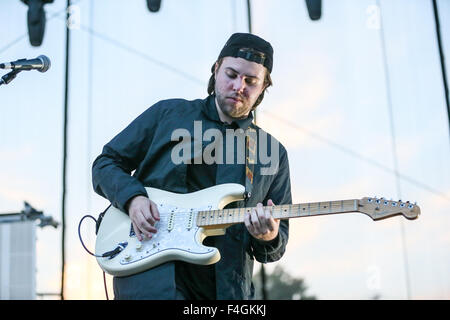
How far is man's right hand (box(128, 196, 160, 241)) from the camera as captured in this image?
1.99 metres

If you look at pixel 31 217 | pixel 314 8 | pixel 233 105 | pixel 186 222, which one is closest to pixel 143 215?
pixel 186 222

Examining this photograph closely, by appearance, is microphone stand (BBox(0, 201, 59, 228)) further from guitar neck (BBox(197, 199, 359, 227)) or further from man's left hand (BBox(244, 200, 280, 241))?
man's left hand (BBox(244, 200, 280, 241))

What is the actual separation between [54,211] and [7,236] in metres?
0.29

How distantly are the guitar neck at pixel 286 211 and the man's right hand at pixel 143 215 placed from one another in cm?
14

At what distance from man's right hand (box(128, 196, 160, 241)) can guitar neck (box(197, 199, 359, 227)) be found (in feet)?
0.46

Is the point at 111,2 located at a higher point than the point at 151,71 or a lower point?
higher

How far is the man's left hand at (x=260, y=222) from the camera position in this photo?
1898mm

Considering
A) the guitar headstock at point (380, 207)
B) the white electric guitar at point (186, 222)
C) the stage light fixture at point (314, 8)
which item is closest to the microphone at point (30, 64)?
the white electric guitar at point (186, 222)

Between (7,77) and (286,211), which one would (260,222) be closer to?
(286,211)

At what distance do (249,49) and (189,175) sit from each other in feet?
A: 1.57

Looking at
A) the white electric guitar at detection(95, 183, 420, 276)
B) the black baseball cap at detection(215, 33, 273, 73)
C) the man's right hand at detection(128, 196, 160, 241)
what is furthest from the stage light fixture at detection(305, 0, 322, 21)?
the man's right hand at detection(128, 196, 160, 241)
